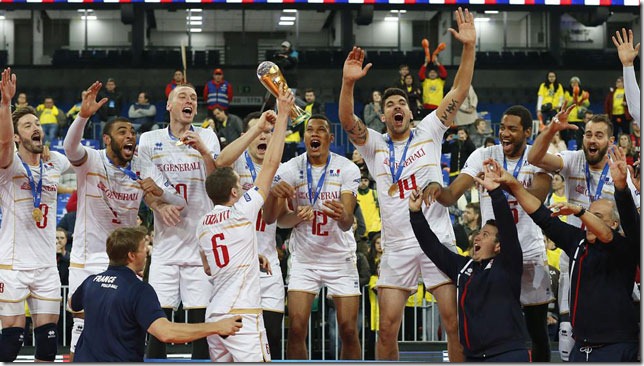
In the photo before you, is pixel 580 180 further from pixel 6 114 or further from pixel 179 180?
pixel 6 114

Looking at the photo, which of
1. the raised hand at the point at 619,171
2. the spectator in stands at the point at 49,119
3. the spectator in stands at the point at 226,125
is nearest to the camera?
the raised hand at the point at 619,171

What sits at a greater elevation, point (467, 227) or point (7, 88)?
point (7, 88)

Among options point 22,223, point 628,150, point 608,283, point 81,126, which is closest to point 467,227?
point 628,150

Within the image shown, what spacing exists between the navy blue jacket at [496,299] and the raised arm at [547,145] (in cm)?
82

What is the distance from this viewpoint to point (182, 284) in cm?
904

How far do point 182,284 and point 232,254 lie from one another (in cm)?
184

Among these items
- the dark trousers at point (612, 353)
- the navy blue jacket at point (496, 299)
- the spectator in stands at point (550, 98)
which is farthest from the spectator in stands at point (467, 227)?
the spectator in stands at point (550, 98)

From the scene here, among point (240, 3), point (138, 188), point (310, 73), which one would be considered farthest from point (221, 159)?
point (310, 73)

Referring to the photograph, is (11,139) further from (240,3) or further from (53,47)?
(53,47)

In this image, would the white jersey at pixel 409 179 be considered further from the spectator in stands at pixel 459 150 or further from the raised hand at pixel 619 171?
the spectator in stands at pixel 459 150

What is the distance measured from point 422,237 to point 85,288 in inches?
118

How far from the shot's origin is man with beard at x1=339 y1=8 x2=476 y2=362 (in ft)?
28.0

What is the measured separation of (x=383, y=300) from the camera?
8.69m

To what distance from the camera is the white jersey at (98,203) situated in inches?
352
